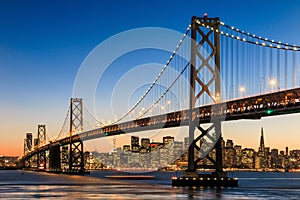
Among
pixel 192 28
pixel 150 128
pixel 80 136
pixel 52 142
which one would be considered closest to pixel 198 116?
pixel 192 28

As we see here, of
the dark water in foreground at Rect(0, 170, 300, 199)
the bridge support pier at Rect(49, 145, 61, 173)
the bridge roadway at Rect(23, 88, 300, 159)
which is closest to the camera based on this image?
the dark water in foreground at Rect(0, 170, 300, 199)

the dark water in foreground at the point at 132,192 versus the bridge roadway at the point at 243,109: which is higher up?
the bridge roadway at the point at 243,109

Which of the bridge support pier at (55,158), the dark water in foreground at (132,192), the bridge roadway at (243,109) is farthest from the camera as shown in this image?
the bridge support pier at (55,158)

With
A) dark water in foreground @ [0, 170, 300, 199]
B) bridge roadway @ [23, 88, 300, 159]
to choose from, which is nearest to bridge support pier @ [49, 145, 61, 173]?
dark water in foreground @ [0, 170, 300, 199]

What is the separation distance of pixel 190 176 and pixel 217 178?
2090 mm

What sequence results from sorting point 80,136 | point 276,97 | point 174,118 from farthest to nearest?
point 80,136
point 174,118
point 276,97

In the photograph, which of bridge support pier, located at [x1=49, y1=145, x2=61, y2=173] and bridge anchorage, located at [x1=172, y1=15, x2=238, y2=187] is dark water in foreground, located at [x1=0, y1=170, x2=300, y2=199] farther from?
bridge support pier, located at [x1=49, y1=145, x2=61, y2=173]

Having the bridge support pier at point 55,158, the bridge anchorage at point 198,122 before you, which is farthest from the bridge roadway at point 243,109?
the bridge support pier at point 55,158

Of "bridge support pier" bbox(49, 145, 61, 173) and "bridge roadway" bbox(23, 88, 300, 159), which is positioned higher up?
"bridge roadway" bbox(23, 88, 300, 159)

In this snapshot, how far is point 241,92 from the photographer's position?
1861 inches

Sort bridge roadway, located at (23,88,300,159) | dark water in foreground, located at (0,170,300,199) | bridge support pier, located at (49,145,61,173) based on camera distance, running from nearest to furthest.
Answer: dark water in foreground, located at (0,170,300,199), bridge roadway, located at (23,88,300,159), bridge support pier, located at (49,145,61,173)

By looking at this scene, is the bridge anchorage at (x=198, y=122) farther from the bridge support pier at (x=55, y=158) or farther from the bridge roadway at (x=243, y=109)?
the bridge support pier at (x=55, y=158)

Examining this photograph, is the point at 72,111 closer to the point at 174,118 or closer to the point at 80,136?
the point at 80,136

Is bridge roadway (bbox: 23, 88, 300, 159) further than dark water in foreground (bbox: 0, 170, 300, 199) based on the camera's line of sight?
Yes
